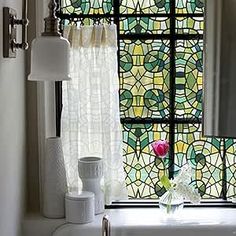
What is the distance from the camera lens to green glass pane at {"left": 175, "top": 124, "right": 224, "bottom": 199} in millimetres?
2234

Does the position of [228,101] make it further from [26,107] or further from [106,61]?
[26,107]

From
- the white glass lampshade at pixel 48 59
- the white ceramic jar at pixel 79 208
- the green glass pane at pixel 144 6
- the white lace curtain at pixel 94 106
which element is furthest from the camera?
the green glass pane at pixel 144 6

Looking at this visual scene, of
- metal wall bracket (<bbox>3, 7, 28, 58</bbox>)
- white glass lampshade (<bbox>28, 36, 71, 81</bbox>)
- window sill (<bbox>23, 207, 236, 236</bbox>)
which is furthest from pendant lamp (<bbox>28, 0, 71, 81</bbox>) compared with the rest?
window sill (<bbox>23, 207, 236, 236</bbox>)

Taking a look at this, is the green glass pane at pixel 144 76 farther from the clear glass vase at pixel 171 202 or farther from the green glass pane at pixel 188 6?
the clear glass vase at pixel 171 202

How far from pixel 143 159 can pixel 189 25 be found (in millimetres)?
548

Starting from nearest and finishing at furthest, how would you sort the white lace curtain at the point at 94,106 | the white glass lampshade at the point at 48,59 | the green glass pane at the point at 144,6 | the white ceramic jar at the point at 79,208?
the white glass lampshade at the point at 48,59 → the white ceramic jar at the point at 79,208 → the white lace curtain at the point at 94,106 → the green glass pane at the point at 144,6

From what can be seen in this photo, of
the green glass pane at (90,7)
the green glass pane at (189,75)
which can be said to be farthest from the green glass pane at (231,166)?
the green glass pane at (90,7)

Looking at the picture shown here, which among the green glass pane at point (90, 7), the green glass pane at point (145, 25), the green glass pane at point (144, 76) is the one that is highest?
the green glass pane at point (90, 7)

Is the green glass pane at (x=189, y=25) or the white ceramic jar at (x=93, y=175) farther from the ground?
the green glass pane at (x=189, y=25)

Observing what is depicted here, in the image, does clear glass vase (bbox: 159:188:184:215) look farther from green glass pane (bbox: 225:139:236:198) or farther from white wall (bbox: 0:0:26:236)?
white wall (bbox: 0:0:26:236)

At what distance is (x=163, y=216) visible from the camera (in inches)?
82.4

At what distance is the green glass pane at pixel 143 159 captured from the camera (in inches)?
88.4

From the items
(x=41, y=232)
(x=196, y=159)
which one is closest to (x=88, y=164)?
(x=41, y=232)

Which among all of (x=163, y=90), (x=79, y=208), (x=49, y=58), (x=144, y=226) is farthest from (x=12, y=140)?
(x=163, y=90)
